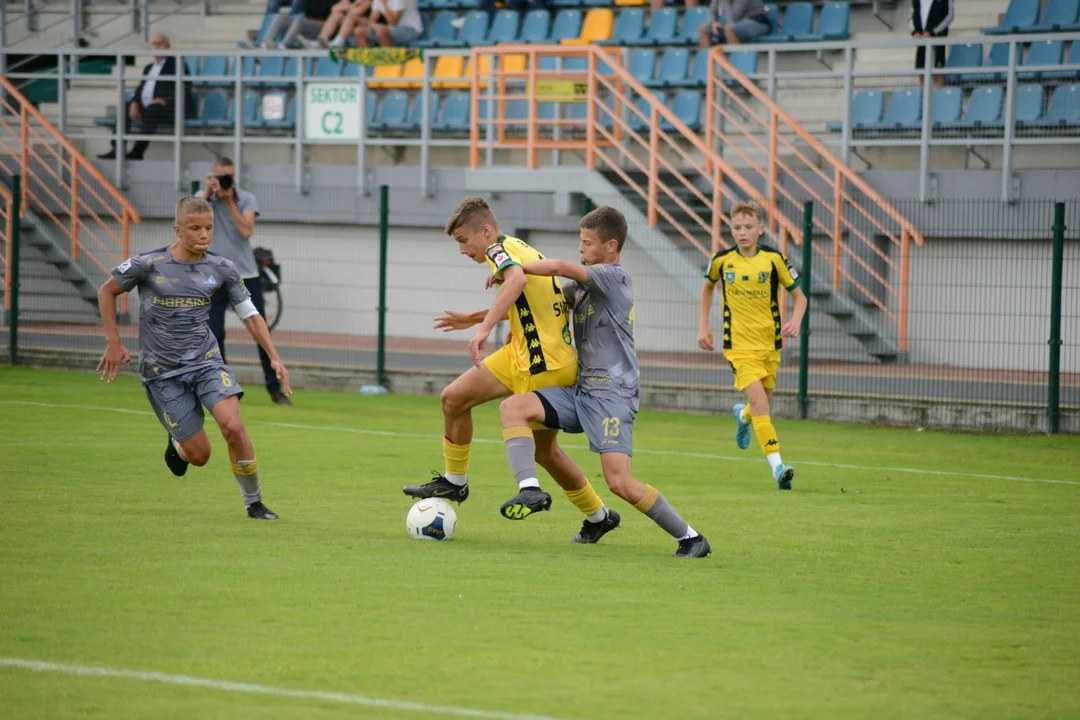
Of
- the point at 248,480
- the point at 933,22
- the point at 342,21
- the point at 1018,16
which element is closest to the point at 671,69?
the point at 933,22

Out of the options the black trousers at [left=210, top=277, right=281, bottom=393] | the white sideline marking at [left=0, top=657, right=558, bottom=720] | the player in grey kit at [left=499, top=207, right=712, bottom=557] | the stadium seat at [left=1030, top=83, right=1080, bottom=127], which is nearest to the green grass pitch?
the white sideline marking at [left=0, top=657, right=558, bottom=720]

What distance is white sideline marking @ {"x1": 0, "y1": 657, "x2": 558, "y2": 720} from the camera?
4.94 m

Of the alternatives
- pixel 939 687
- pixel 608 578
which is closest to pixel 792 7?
pixel 608 578

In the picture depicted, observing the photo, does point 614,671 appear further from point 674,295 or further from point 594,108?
point 594,108

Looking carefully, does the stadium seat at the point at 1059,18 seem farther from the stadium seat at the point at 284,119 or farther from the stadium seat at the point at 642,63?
the stadium seat at the point at 284,119

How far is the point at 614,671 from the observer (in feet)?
18.1

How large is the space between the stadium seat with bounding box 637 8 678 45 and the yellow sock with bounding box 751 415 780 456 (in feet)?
39.0

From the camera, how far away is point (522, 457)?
795cm

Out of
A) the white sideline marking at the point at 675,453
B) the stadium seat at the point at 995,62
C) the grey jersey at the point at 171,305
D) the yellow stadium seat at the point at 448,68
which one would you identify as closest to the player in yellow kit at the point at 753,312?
the white sideline marking at the point at 675,453

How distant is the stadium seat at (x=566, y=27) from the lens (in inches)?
915

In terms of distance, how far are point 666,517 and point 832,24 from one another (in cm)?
1497

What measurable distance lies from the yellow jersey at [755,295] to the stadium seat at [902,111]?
797cm

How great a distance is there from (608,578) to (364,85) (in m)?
15.8

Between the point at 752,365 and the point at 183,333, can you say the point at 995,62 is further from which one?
the point at 183,333
